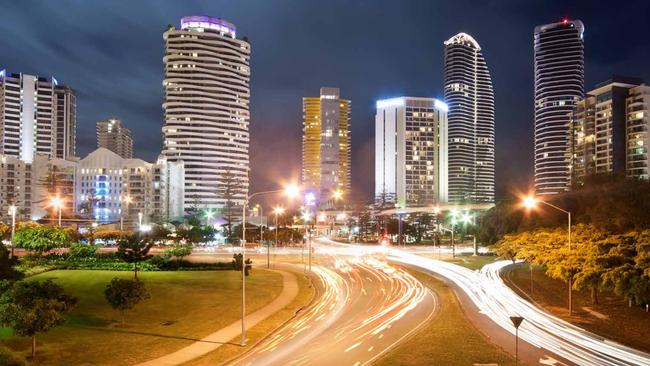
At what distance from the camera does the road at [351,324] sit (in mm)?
24781

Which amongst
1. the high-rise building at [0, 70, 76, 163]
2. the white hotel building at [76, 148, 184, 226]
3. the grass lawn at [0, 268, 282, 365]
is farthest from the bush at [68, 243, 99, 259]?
the high-rise building at [0, 70, 76, 163]

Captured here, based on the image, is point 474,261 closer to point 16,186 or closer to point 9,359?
point 9,359

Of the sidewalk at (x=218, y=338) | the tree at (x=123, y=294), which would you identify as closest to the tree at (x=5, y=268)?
the tree at (x=123, y=294)

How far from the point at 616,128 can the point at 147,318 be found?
154088 mm

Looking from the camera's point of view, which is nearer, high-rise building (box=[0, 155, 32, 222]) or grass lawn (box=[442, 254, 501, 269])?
grass lawn (box=[442, 254, 501, 269])

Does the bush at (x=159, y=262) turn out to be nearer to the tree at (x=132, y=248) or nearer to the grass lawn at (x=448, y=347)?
the tree at (x=132, y=248)

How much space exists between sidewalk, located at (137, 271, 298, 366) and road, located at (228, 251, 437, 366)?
2.15 m

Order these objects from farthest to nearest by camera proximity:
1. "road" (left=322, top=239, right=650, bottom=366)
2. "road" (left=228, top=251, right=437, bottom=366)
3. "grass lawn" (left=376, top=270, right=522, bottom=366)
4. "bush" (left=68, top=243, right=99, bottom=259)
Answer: "bush" (left=68, top=243, right=99, bottom=259) → "road" (left=228, top=251, right=437, bottom=366) → "road" (left=322, top=239, right=650, bottom=366) → "grass lawn" (left=376, top=270, right=522, bottom=366)

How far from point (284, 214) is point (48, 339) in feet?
348

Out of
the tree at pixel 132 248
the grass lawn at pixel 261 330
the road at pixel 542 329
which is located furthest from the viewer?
the tree at pixel 132 248

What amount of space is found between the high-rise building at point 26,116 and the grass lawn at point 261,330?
15835 centimetres

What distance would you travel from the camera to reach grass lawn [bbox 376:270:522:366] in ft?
77.4

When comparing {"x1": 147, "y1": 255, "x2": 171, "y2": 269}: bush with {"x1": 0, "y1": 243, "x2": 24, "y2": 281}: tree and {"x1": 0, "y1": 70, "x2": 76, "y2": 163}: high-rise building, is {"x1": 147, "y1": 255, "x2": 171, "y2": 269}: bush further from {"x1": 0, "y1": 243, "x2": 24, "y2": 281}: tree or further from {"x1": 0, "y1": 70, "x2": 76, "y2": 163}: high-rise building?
{"x1": 0, "y1": 70, "x2": 76, "y2": 163}: high-rise building

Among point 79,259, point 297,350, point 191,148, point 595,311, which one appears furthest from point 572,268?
point 191,148
